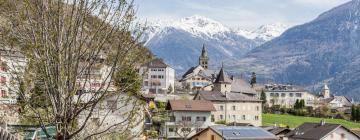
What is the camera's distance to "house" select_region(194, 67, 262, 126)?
295 feet

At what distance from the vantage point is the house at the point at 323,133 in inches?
2459

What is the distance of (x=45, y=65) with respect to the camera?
472 inches

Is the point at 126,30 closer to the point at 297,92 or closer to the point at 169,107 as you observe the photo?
the point at 169,107

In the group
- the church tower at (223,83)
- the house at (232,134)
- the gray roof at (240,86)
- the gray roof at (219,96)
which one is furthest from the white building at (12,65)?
the gray roof at (240,86)

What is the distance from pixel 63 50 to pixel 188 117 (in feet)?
205

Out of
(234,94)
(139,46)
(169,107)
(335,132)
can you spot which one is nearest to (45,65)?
(139,46)

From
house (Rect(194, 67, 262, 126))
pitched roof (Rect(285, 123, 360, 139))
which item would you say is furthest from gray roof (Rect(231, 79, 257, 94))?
pitched roof (Rect(285, 123, 360, 139))

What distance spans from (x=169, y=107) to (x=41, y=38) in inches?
2473

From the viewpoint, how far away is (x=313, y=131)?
6519cm

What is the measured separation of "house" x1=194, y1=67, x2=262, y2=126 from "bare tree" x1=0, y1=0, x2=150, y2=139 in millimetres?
75290

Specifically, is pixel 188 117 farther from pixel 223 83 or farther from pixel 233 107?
pixel 223 83

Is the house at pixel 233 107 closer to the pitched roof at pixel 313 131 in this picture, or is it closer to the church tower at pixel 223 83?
the church tower at pixel 223 83

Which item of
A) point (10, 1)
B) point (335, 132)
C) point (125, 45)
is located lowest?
point (335, 132)

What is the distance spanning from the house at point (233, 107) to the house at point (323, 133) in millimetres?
22354
